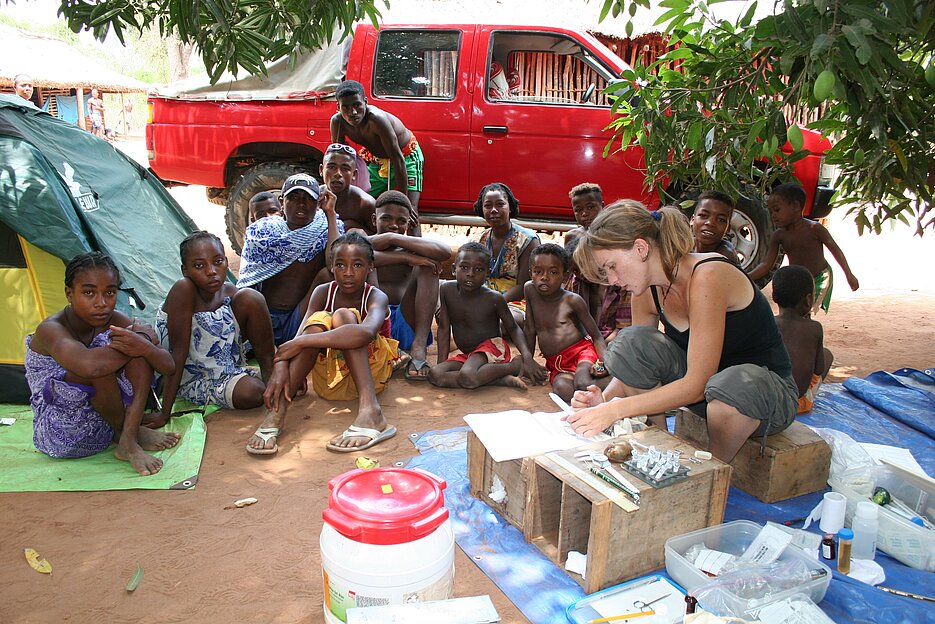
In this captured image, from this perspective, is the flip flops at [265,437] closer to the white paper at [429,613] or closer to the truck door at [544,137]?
the white paper at [429,613]

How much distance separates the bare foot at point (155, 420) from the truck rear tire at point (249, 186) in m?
2.87

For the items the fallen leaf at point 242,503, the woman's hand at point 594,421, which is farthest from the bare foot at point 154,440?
the woman's hand at point 594,421

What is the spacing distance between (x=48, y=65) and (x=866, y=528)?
18.5 m

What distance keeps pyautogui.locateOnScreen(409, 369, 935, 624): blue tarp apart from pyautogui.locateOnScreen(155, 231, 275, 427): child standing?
1.09 metres

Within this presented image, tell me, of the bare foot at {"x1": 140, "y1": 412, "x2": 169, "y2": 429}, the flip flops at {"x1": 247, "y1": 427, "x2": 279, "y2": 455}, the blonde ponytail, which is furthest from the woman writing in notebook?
the bare foot at {"x1": 140, "y1": 412, "x2": 169, "y2": 429}

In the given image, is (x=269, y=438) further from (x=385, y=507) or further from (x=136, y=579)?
(x=385, y=507)

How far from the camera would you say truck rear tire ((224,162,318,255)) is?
6.00 m

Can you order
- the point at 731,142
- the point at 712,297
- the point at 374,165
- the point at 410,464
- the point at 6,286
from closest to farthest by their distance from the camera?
the point at 712,297 < the point at 731,142 < the point at 410,464 < the point at 6,286 < the point at 374,165

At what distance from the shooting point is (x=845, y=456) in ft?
9.37

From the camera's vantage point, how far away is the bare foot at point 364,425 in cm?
330

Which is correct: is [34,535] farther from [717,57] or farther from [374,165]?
[374,165]

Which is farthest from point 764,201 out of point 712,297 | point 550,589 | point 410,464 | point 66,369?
point 66,369

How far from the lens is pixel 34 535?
2.58 m

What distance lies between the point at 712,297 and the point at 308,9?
165cm
